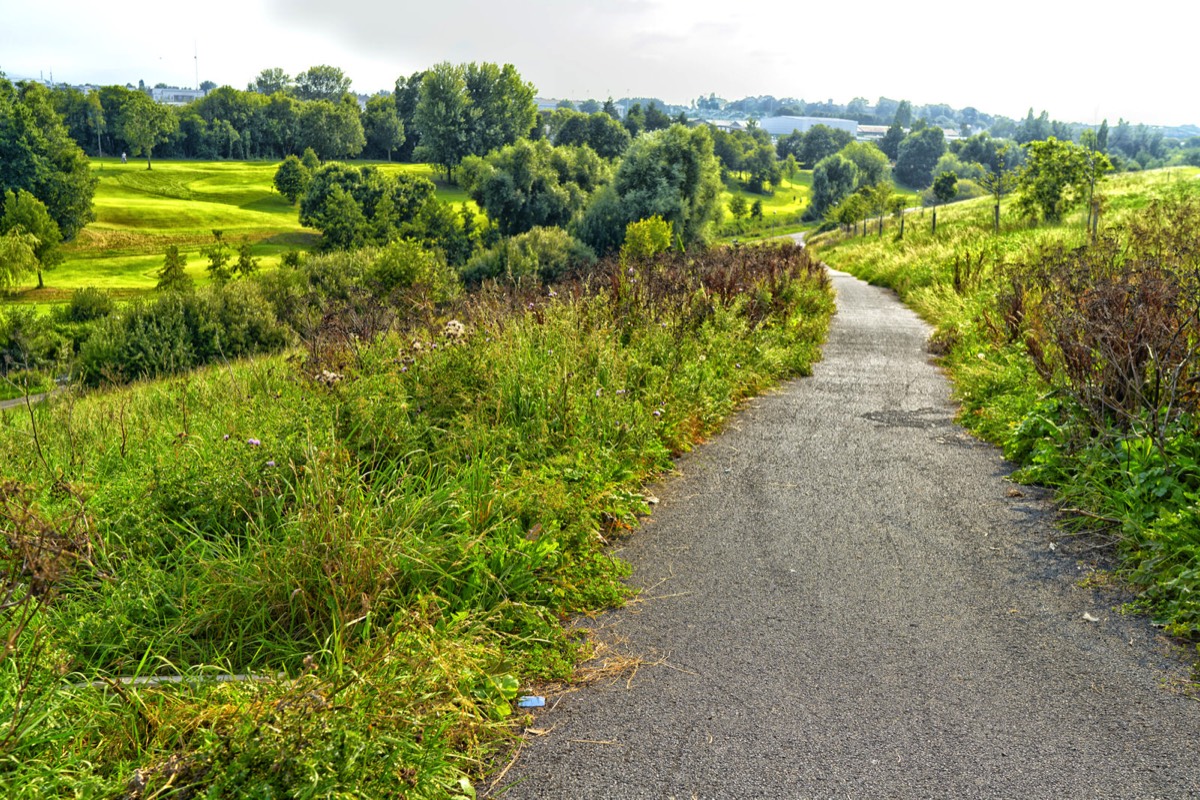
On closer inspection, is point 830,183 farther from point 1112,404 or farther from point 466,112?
point 1112,404

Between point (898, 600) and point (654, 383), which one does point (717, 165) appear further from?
point (898, 600)

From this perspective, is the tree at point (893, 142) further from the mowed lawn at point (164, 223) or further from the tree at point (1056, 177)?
the tree at point (1056, 177)

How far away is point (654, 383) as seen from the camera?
309 inches

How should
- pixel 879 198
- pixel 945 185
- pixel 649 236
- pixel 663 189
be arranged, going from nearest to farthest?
pixel 649 236 → pixel 663 189 → pixel 879 198 → pixel 945 185

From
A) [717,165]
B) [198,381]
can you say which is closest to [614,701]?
[198,381]

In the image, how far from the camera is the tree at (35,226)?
2131 inches

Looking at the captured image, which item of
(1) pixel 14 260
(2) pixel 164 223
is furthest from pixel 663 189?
(2) pixel 164 223

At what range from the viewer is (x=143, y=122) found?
10219 cm

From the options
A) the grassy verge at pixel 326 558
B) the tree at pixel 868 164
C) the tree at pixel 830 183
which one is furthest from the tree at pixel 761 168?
the grassy verge at pixel 326 558

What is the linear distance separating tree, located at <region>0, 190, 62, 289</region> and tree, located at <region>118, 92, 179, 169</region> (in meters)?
44.3

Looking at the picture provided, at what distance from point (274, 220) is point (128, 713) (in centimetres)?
8139

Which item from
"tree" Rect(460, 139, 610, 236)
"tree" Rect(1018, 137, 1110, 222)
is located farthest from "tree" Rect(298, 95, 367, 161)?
"tree" Rect(1018, 137, 1110, 222)

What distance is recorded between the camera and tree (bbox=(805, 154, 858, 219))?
10056cm

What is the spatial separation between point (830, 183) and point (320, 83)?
112183 mm
